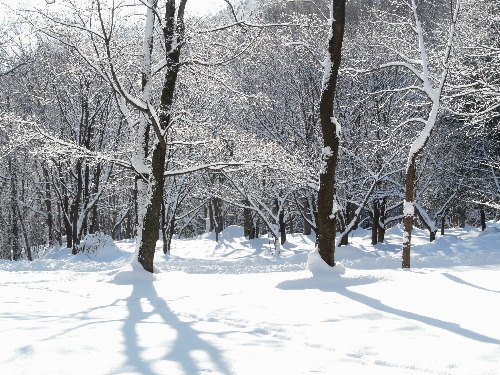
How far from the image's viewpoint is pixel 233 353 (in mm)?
4754

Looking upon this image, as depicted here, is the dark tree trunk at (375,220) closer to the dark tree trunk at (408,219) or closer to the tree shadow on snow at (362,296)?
the dark tree trunk at (408,219)

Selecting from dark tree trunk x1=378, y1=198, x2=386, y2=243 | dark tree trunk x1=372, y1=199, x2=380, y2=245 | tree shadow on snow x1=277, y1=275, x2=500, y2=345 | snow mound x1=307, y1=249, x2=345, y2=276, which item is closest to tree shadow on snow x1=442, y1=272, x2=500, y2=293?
tree shadow on snow x1=277, y1=275, x2=500, y2=345

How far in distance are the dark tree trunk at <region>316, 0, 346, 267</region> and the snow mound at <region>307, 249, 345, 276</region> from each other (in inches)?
5.4

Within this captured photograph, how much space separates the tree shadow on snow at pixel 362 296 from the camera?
5483mm

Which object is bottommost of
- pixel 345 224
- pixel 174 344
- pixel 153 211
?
pixel 174 344

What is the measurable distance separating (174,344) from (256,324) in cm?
146

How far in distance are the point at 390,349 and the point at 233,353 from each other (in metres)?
1.63

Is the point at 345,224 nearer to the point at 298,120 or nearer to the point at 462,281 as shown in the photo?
the point at 298,120

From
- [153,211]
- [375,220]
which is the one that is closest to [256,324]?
A: [153,211]

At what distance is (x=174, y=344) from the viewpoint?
5.11m

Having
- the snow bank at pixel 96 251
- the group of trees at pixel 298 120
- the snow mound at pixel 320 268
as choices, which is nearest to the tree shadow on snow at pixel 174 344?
the snow mound at pixel 320 268

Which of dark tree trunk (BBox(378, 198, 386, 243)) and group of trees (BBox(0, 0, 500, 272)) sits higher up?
group of trees (BBox(0, 0, 500, 272))

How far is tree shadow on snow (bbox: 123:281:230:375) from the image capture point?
4295mm

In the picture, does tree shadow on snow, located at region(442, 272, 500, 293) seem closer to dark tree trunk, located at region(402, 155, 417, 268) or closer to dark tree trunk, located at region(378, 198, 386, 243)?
dark tree trunk, located at region(402, 155, 417, 268)
